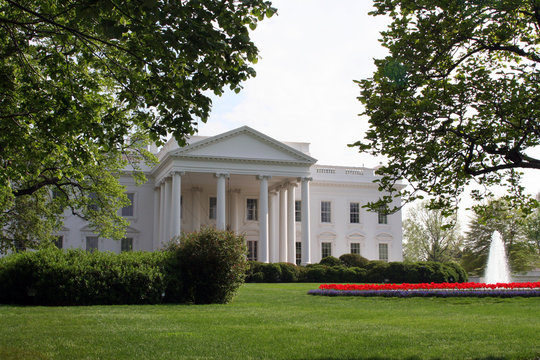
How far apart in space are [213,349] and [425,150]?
15.8ft

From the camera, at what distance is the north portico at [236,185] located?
133ft

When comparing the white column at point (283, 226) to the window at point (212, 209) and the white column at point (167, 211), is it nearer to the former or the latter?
the window at point (212, 209)

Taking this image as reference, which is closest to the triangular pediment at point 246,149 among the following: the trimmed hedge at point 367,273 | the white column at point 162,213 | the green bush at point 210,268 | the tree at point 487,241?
the white column at point 162,213

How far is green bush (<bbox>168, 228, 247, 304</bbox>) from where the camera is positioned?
17.5 meters

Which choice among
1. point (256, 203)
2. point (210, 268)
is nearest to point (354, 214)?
point (256, 203)

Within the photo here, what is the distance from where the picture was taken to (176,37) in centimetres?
746

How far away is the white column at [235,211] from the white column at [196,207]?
277 cm

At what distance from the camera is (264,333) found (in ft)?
32.9

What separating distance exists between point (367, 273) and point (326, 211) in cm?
1289

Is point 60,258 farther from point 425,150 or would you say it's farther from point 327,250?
point 327,250

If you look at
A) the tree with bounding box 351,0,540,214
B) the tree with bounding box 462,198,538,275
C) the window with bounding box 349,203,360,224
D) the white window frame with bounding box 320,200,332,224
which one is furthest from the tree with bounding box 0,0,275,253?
the tree with bounding box 462,198,538,275

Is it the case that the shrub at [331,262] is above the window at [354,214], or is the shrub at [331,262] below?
below

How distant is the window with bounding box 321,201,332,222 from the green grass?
118 ft

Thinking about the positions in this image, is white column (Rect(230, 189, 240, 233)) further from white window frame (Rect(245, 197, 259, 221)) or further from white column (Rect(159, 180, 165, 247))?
white column (Rect(159, 180, 165, 247))
